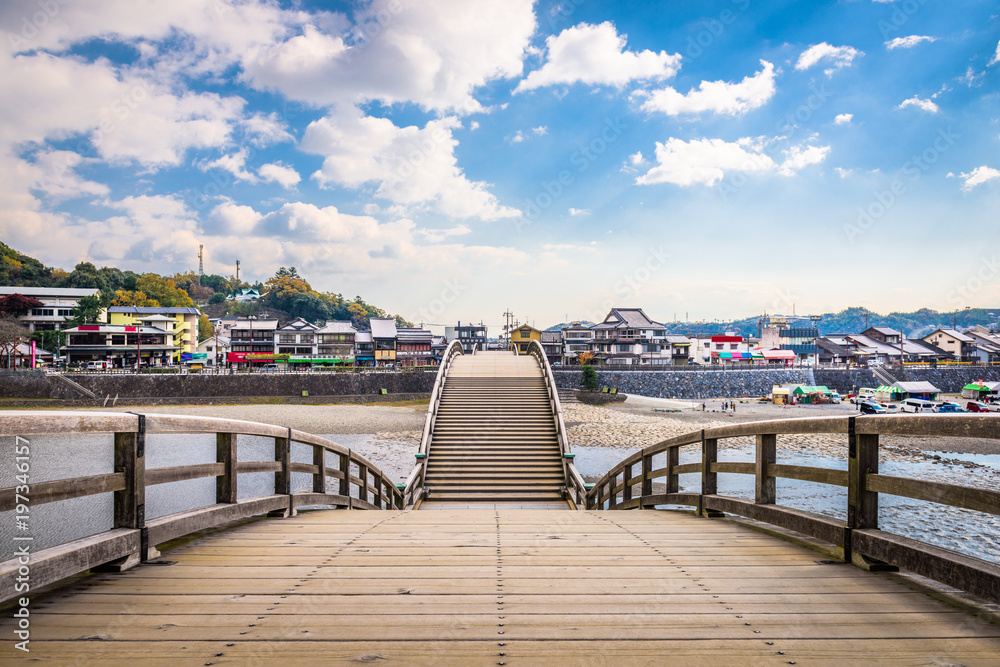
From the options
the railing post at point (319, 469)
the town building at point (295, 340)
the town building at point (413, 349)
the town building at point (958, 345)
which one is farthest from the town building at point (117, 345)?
the town building at point (958, 345)

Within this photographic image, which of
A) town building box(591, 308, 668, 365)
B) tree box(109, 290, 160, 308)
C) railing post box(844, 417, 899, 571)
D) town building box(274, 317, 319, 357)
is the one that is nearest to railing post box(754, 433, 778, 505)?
railing post box(844, 417, 899, 571)

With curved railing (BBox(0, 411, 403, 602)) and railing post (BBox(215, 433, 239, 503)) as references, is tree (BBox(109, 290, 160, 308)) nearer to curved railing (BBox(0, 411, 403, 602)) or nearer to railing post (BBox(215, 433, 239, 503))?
railing post (BBox(215, 433, 239, 503))

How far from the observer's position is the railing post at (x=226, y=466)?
3768 mm

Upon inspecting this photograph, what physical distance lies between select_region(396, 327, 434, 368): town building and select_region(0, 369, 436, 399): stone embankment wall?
11270 millimetres

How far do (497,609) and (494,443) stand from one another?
9.33 metres

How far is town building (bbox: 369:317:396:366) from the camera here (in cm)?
5450

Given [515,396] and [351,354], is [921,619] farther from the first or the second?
[351,354]

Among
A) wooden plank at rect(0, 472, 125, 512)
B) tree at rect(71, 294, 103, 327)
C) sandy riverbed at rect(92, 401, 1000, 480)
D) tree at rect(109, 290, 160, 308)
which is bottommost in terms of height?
sandy riverbed at rect(92, 401, 1000, 480)

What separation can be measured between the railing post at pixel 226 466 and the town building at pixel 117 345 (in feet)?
167

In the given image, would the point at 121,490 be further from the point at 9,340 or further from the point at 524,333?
the point at 524,333

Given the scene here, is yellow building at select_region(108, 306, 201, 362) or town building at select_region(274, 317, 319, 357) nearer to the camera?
yellow building at select_region(108, 306, 201, 362)

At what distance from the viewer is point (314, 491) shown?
562 cm

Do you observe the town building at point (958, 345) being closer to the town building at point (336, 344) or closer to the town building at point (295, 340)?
the town building at point (336, 344)

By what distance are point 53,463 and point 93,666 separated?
24848 millimetres
